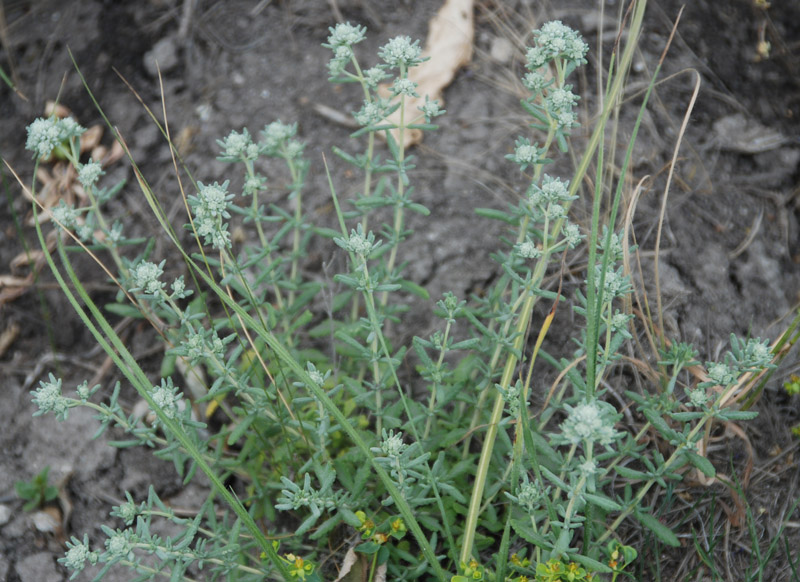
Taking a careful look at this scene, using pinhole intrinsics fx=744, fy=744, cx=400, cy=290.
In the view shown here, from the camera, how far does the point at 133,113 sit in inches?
174

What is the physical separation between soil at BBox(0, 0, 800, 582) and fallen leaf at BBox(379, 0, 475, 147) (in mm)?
80

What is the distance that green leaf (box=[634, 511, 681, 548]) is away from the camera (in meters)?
2.88

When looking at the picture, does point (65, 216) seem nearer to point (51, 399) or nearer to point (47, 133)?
point (47, 133)

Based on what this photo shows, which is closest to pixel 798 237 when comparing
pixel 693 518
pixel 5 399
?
pixel 693 518

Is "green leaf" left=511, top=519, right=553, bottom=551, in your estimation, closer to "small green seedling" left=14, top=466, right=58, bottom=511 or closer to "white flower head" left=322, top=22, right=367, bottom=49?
"white flower head" left=322, top=22, right=367, bottom=49

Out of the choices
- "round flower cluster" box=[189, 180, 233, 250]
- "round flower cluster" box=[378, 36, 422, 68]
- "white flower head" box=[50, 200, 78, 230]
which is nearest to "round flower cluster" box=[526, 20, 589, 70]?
"round flower cluster" box=[378, 36, 422, 68]

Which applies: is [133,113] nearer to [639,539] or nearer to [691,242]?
[691,242]

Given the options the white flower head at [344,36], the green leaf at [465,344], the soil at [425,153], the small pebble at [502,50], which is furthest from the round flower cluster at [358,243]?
the small pebble at [502,50]

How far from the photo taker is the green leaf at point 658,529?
2.88 meters

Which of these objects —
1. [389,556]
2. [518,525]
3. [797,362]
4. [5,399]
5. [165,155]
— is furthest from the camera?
[165,155]

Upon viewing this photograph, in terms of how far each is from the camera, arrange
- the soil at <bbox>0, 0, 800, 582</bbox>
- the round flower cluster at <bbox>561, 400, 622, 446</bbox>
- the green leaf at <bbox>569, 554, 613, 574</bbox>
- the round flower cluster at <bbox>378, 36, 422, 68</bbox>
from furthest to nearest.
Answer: the soil at <bbox>0, 0, 800, 582</bbox>, the round flower cluster at <bbox>378, 36, 422, 68</bbox>, the green leaf at <bbox>569, 554, 613, 574</bbox>, the round flower cluster at <bbox>561, 400, 622, 446</bbox>

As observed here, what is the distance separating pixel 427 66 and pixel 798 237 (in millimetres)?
2251

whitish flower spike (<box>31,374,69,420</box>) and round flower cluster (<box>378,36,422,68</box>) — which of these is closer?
whitish flower spike (<box>31,374,69,420</box>)

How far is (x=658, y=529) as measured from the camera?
290cm
